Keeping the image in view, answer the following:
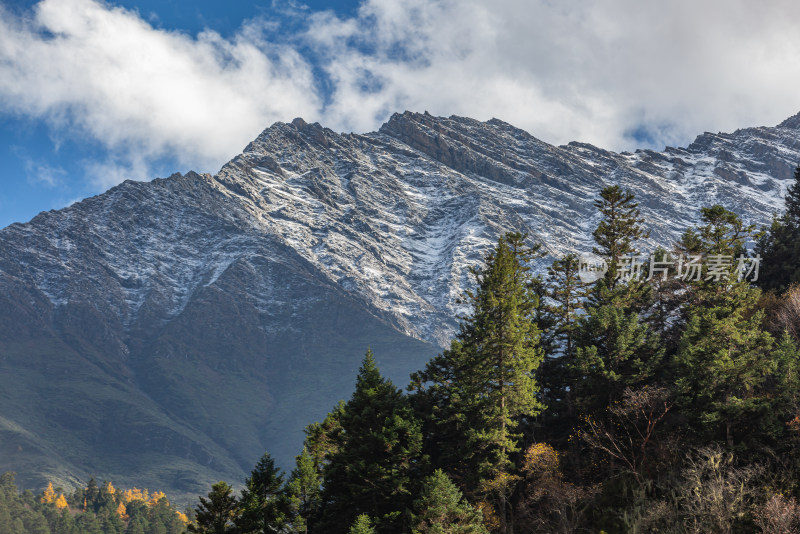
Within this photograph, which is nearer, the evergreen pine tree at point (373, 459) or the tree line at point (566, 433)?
the tree line at point (566, 433)

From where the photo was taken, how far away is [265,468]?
51.4 metres

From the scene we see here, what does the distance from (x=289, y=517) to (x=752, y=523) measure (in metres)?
31.4

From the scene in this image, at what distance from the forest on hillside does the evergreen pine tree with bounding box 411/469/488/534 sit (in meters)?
0.12

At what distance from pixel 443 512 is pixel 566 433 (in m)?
17.6

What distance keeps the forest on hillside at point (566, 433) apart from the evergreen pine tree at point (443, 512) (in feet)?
0.39

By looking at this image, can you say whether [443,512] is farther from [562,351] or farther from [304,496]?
[562,351]

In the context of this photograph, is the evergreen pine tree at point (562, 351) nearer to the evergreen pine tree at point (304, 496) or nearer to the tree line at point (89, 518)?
the evergreen pine tree at point (304, 496)

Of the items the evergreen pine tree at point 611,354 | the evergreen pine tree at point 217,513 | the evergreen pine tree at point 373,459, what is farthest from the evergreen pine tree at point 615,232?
the evergreen pine tree at point 217,513

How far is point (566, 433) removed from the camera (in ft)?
175

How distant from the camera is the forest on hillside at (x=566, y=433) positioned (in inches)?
1592

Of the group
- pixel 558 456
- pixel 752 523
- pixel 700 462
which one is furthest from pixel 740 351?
pixel 558 456

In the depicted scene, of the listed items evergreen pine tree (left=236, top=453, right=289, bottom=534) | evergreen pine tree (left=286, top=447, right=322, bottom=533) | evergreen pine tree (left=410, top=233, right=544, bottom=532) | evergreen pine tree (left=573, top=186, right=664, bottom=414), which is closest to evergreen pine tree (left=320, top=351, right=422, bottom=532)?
evergreen pine tree (left=286, top=447, right=322, bottom=533)

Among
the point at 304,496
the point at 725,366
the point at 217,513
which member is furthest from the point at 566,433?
the point at 217,513

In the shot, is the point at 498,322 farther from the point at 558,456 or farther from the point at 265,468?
the point at 265,468
